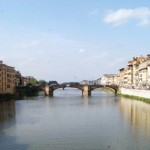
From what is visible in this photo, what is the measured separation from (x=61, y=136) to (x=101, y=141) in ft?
10.1

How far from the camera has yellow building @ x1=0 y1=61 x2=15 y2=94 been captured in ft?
228

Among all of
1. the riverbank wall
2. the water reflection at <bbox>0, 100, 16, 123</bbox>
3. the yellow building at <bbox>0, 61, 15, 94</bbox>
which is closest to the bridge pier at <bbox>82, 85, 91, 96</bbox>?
the riverbank wall

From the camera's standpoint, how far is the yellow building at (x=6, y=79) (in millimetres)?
69425

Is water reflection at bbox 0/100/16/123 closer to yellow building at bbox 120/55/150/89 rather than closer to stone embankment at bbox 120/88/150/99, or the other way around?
stone embankment at bbox 120/88/150/99

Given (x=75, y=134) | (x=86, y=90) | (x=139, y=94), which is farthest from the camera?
(x=86, y=90)

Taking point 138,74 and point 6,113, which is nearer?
point 6,113

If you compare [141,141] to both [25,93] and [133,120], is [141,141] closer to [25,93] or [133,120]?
[133,120]

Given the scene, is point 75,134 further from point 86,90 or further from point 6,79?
point 86,90

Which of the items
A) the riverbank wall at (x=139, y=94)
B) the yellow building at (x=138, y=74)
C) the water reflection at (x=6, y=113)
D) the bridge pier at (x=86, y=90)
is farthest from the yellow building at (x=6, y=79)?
the yellow building at (x=138, y=74)

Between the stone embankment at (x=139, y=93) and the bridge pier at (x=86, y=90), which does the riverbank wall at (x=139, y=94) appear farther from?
the bridge pier at (x=86, y=90)

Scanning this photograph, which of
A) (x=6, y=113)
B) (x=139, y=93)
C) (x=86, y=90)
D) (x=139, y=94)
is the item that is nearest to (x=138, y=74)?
(x=86, y=90)

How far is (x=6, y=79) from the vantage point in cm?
7331

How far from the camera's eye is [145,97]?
5409cm

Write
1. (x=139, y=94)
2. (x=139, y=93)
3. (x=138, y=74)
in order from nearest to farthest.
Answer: (x=139, y=94) → (x=139, y=93) → (x=138, y=74)
